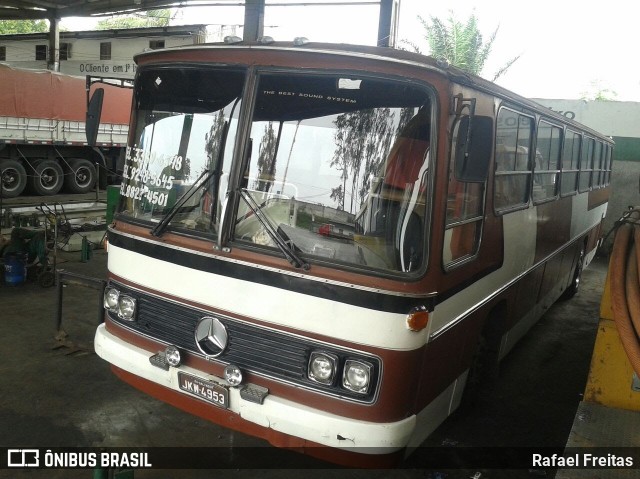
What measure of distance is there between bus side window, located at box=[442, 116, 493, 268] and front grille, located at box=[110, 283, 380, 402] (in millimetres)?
875

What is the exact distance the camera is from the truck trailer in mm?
14609

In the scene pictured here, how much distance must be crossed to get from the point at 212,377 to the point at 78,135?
15.0m

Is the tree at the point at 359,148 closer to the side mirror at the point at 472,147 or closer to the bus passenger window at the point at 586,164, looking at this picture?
the side mirror at the point at 472,147

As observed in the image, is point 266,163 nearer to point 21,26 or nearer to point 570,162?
point 570,162

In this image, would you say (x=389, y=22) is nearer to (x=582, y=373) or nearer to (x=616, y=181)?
(x=616, y=181)

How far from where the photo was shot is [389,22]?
455 inches

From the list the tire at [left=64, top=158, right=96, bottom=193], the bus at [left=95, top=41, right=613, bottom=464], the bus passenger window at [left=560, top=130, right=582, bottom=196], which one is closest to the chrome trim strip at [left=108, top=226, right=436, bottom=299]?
the bus at [left=95, top=41, right=613, bottom=464]

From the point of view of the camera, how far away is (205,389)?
10.4ft

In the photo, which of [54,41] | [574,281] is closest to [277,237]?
[574,281]

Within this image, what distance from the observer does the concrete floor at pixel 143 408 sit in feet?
12.6

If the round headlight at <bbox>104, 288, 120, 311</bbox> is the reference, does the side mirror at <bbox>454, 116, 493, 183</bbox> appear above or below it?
above

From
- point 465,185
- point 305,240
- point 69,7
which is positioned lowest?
point 305,240

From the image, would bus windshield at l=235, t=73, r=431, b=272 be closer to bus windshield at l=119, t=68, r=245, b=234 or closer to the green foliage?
bus windshield at l=119, t=68, r=245, b=234

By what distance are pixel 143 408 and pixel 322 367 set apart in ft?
6.77
